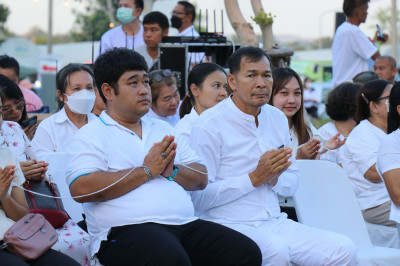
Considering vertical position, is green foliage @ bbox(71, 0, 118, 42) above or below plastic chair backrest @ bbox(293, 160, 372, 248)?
above

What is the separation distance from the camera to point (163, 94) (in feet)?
20.6

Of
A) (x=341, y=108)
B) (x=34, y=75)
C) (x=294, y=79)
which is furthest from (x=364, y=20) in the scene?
(x=34, y=75)

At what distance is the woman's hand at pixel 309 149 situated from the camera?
16.1ft

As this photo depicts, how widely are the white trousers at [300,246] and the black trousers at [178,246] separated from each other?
0.69 feet

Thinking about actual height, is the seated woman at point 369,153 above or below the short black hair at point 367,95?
below

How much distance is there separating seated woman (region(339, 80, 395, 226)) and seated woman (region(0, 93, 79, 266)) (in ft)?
8.78

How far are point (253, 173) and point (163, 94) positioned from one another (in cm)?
230

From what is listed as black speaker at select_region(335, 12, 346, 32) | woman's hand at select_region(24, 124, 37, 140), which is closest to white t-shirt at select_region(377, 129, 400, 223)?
woman's hand at select_region(24, 124, 37, 140)

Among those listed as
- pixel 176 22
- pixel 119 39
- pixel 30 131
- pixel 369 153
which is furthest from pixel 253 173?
pixel 176 22

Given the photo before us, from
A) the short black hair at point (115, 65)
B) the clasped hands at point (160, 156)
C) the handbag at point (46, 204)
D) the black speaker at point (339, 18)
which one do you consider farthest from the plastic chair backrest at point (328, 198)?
the black speaker at point (339, 18)

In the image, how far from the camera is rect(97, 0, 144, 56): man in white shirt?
826cm

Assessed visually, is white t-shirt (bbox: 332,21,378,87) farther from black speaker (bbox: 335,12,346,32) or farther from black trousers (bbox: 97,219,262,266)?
black trousers (bbox: 97,219,262,266)

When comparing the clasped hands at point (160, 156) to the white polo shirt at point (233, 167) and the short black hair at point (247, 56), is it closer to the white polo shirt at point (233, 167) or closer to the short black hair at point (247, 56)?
the white polo shirt at point (233, 167)

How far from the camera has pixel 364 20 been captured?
8430 mm
